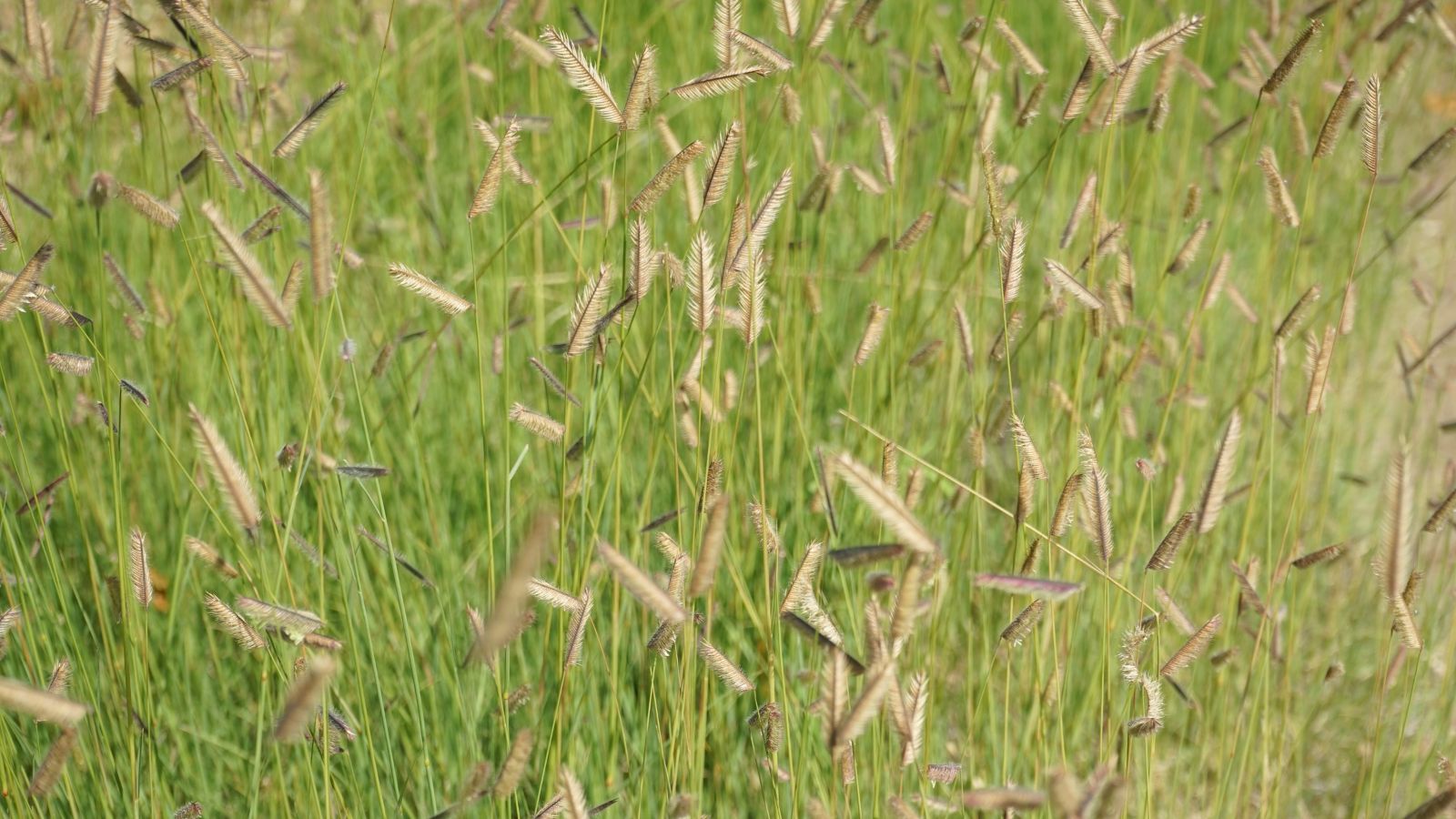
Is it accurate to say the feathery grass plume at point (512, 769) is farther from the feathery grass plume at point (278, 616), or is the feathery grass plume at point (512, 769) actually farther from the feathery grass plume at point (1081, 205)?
the feathery grass plume at point (1081, 205)

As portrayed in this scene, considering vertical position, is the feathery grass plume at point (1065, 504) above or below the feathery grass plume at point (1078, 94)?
below

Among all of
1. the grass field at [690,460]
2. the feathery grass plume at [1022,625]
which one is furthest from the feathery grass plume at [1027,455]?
the feathery grass plume at [1022,625]

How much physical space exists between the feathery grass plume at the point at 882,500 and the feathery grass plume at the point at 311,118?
0.57m

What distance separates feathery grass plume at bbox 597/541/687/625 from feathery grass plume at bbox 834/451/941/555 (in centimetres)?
13

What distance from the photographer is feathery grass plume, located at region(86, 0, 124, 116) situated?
1092mm

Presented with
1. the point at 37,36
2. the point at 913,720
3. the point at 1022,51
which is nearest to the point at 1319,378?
the point at 1022,51

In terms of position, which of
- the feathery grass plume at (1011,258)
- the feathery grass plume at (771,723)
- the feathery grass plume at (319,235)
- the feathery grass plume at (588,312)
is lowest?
the feathery grass plume at (771,723)

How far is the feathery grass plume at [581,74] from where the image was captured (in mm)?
951

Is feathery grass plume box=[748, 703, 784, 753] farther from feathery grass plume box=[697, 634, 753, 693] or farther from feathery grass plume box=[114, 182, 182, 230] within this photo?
feathery grass plume box=[114, 182, 182, 230]

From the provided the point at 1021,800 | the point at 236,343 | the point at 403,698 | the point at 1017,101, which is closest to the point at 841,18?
the point at 1017,101

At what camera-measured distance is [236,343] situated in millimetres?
1534

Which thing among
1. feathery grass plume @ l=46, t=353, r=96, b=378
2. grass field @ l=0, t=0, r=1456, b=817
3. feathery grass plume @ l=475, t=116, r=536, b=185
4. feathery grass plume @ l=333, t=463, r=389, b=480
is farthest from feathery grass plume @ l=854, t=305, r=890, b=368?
feathery grass plume @ l=46, t=353, r=96, b=378

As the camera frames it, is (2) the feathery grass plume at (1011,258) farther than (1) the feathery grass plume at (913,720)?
Yes

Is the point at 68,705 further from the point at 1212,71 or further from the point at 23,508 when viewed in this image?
the point at 1212,71
